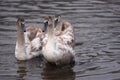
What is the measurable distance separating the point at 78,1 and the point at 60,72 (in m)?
7.93

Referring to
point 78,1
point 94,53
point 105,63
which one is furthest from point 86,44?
point 78,1

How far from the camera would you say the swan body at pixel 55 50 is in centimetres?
1137

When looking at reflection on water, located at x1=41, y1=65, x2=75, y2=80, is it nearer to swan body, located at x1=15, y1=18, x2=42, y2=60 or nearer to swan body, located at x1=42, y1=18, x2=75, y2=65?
swan body, located at x1=42, y1=18, x2=75, y2=65

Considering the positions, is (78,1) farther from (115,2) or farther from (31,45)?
(31,45)

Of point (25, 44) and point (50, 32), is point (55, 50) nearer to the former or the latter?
point (50, 32)

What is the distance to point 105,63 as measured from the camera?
11.5 m

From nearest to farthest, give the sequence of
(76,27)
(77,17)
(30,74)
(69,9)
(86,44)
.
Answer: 1. (30,74)
2. (86,44)
3. (76,27)
4. (77,17)
5. (69,9)

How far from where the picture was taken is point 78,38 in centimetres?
1376

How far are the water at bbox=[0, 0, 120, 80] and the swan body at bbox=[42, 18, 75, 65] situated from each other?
22 centimetres

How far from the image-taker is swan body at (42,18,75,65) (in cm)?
1137

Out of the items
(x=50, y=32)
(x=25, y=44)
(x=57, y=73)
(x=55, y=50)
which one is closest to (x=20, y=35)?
(x=25, y=44)

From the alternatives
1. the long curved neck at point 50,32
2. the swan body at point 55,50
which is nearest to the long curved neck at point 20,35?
the swan body at point 55,50

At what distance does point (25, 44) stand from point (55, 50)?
1.47 meters

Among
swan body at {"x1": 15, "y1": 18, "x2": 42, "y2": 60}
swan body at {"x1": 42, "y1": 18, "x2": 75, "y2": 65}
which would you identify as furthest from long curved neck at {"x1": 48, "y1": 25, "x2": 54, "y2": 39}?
swan body at {"x1": 15, "y1": 18, "x2": 42, "y2": 60}
